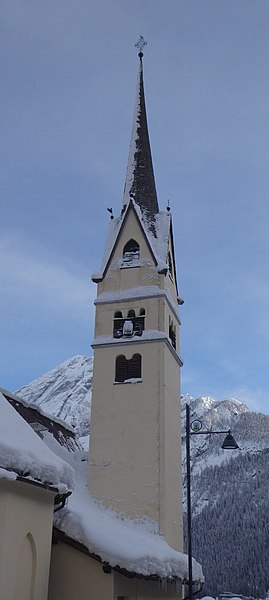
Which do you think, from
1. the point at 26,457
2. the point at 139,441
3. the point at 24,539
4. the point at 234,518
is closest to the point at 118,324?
the point at 139,441

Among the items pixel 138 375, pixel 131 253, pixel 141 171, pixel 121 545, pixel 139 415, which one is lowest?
pixel 121 545

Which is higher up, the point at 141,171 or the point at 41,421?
→ the point at 141,171

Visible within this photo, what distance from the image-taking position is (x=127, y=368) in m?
24.4

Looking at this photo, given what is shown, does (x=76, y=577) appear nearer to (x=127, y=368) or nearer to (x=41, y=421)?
(x=41, y=421)

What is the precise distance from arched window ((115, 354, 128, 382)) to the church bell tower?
4cm

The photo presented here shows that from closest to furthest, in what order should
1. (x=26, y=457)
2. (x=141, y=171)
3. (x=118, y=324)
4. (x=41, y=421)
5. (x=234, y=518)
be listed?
(x=26, y=457), (x=41, y=421), (x=118, y=324), (x=141, y=171), (x=234, y=518)

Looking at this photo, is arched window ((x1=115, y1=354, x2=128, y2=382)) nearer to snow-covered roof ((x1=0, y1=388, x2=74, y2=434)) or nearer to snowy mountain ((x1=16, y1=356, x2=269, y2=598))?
snow-covered roof ((x1=0, y1=388, x2=74, y2=434))

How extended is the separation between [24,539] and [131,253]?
15333mm

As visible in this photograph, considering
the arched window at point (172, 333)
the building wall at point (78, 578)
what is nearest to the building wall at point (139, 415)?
the arched window at point (172, 333)

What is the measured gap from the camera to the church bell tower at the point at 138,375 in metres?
22.5

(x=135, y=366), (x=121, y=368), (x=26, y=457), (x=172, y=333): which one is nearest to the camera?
(x=26, y=457)

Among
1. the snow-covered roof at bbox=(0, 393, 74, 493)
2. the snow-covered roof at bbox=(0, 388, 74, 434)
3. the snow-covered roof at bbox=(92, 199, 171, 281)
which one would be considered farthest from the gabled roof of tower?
the snow-covered roof at bbox=(0, 393, 74, 493)

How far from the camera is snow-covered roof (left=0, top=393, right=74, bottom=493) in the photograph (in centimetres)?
1281

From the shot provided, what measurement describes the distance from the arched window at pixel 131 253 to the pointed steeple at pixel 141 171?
1101mm
